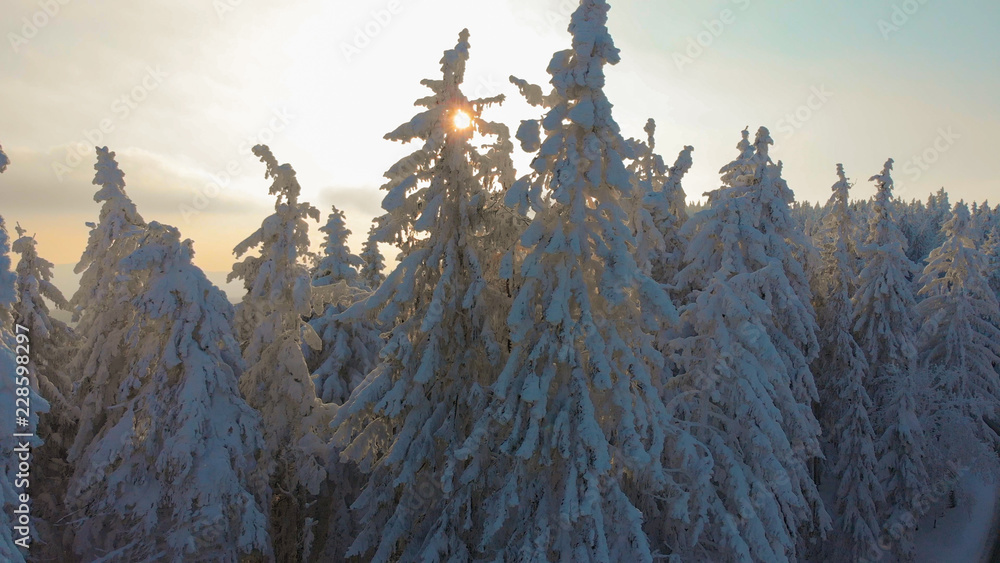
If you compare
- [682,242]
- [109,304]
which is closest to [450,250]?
[109,304]

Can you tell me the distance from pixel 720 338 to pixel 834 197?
744 inches

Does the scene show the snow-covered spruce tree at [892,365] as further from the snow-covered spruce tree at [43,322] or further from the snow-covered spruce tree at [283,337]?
the snow-covered spruce tree at [43,322]

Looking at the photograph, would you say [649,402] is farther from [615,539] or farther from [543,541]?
[543,541]

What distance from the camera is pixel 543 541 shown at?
28.7 ft

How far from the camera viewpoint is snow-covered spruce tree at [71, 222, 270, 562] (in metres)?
12.2

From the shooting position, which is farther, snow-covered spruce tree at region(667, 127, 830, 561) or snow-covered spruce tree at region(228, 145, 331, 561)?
snow-covered spruce tree at region(228, 145, 331, 561)

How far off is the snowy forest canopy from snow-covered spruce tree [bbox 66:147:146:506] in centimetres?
10

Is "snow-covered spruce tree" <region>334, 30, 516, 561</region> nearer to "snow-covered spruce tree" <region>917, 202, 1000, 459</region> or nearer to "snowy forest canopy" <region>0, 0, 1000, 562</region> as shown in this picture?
"snowy forest canopy" <region>0, 0, 1000, 562</region>

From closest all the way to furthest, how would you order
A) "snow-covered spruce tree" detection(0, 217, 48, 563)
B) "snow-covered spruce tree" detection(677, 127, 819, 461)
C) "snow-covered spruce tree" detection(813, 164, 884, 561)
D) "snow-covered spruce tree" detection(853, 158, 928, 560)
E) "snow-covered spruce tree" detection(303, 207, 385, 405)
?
"snow-covered spruce tree" detection(0, 217, 48, 563)
"snow-covered spruce tree" detection(677, 127, 819, 461)
"snow-covered spruce tree" detection(303, 207, 385, 405)
"snow-covered spruce tree" detection(813, 164, 884, 561)
"snow-covered spruce tree" detection(853, 158, 928, 560)

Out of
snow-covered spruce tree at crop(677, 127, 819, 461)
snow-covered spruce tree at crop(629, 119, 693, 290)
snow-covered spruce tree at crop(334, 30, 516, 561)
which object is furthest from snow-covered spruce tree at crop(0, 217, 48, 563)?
snow-covered spruce tree at crop(629, 119, 693, 290)

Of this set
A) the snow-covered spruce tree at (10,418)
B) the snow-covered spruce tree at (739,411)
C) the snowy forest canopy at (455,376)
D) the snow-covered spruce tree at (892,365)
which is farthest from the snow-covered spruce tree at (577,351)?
the snow-covered spruce tree at (892,365)

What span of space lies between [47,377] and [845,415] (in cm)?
3035

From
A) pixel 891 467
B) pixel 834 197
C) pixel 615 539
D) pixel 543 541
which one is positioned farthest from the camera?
pixel 834 197

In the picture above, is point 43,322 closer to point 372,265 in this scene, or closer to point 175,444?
point 175,444
